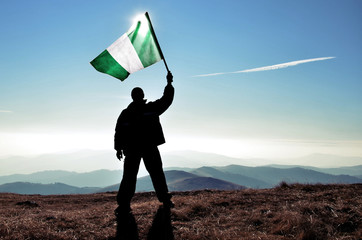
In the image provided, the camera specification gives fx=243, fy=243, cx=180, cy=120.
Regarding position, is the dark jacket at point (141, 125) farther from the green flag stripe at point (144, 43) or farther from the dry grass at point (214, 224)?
the dry grass at point (214, 224)

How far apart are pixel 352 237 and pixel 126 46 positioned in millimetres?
6425

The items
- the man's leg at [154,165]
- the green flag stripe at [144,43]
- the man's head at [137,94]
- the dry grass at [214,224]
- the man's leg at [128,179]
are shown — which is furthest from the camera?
the green flag stripe at [144,43]

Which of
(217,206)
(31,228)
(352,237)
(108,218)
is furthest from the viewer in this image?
(217,206)

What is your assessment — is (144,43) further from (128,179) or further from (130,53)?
(128,179)

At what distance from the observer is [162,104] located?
5.54 m

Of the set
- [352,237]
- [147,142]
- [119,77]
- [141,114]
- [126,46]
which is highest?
[126,46]

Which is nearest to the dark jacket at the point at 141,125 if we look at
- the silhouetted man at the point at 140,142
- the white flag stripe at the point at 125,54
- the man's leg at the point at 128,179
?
the silhouetted man at the point at 140,142

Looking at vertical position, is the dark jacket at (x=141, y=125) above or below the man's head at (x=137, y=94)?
below

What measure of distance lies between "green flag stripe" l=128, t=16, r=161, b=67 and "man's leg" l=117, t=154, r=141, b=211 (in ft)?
9.05

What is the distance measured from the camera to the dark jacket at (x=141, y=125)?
17.8ft

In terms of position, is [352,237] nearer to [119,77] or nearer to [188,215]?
[188,215]

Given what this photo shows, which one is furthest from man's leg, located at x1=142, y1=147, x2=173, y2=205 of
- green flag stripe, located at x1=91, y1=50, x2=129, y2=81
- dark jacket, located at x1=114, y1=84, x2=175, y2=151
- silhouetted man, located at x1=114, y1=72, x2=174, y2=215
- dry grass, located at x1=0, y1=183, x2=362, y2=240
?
green flag stripe, located at x1=91, y1=50, x2=129, y2=81

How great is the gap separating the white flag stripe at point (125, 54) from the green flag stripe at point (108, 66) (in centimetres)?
10

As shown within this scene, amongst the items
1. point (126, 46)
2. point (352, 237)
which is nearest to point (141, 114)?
point (126, 46)
